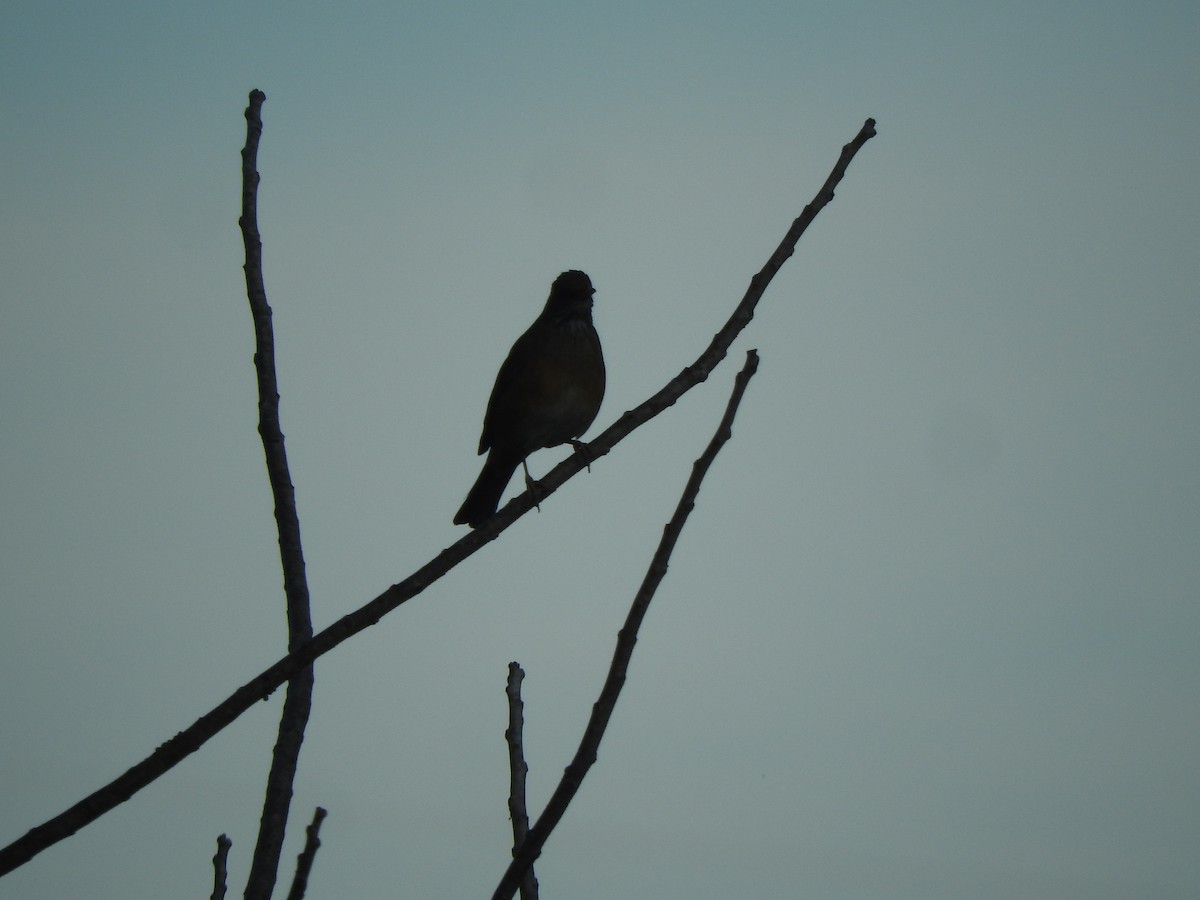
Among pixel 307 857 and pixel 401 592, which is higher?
pixel 401 592

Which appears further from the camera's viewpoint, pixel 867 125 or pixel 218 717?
pixel 867 125

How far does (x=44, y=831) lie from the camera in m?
1.77

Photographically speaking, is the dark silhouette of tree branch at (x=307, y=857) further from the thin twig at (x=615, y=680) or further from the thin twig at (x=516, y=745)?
the thin twig at (x=516, y=745)

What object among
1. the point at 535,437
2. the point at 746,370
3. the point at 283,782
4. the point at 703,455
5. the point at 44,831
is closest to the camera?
the point at 44,831

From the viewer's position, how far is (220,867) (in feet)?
7.17

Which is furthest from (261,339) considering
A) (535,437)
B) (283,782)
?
(535,437)

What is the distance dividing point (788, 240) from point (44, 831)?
5.98 feet

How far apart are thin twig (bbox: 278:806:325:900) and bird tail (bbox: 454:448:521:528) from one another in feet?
13.5

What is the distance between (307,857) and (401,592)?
1.72 feet

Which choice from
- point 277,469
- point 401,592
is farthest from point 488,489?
point 401,592

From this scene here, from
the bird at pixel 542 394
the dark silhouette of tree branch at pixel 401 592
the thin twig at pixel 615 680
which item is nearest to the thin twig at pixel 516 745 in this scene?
the dark silhouette of tree branch at pixel 401 592

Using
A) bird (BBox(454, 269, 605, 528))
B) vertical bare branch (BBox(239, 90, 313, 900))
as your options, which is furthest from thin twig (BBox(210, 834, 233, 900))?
bird (BBox(454, 269, 605, 528))

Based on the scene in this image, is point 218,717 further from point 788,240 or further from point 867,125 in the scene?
point 867,125

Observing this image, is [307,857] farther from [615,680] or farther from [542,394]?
[542,394]
